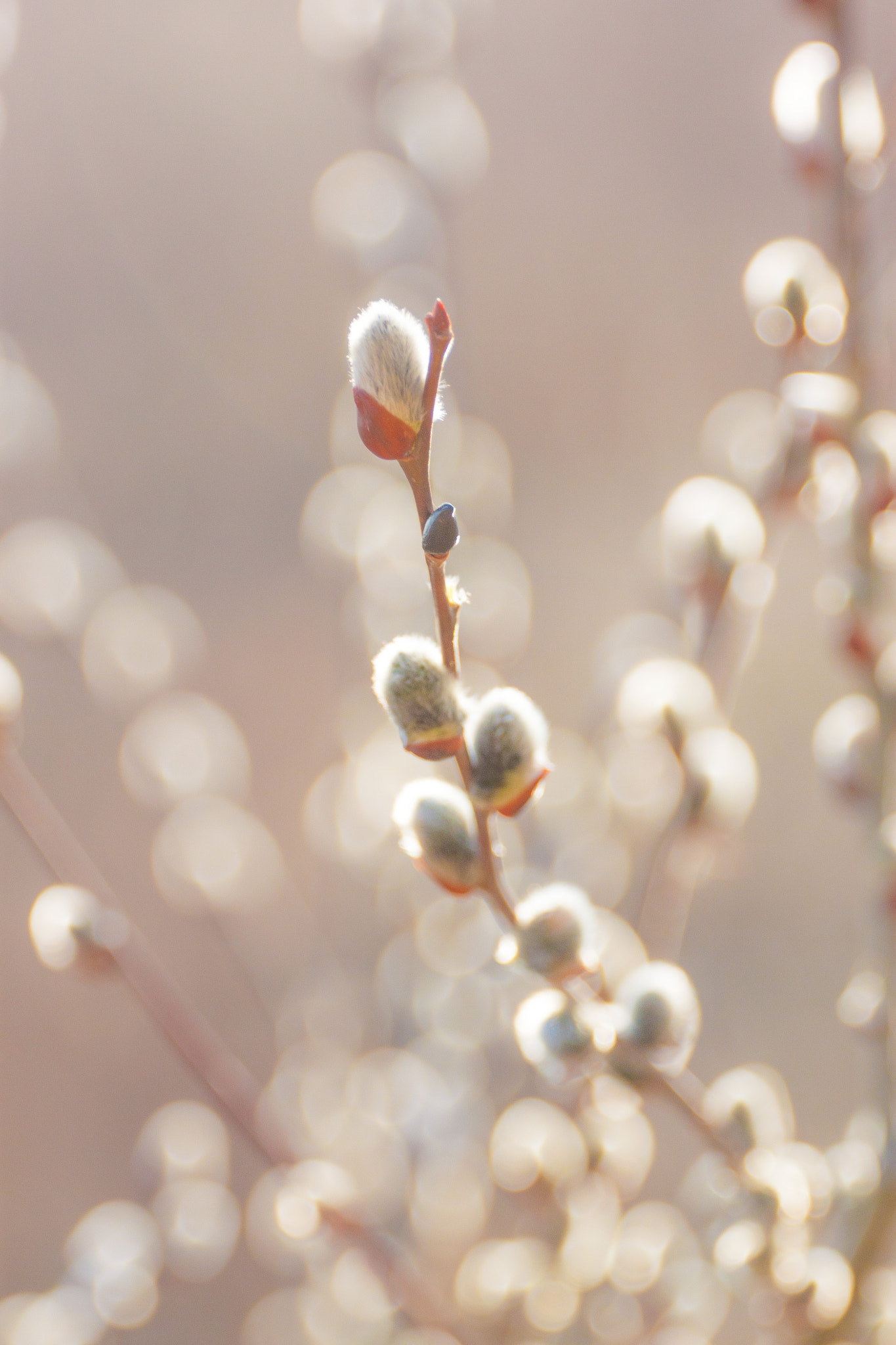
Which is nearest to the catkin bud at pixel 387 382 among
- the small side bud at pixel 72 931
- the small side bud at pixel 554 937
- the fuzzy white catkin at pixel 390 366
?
the fuzzy white catkin at pixel 390 366

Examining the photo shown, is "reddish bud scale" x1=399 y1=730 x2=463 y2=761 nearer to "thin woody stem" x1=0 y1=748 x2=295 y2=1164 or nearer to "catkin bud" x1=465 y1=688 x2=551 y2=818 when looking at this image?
"catkin bud" x1=465 y1=688 x2=551 y2=818

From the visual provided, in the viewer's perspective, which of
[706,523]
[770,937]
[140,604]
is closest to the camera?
[706,523]

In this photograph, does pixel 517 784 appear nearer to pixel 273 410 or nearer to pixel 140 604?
pixel 140 604

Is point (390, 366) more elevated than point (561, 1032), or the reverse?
point (390, 366)

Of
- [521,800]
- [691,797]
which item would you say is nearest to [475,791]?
[521,800]

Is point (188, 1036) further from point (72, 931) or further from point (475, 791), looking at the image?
point (475, 791)

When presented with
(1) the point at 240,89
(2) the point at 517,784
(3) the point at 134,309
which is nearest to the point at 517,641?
(2) the point at 517,784

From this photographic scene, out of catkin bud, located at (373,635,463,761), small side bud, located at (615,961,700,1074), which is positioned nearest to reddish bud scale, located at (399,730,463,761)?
catkin bud, located at (373,635,463,761)

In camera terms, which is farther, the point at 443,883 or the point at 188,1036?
the point at 188,1036
